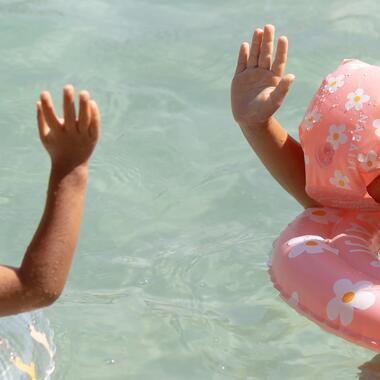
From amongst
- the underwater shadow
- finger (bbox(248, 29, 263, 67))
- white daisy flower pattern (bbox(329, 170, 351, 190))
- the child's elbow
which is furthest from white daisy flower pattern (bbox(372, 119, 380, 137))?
the child's elbow

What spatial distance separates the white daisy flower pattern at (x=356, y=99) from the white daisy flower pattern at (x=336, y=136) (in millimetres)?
69

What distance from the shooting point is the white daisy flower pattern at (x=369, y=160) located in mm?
3719

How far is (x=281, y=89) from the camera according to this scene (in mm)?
3832

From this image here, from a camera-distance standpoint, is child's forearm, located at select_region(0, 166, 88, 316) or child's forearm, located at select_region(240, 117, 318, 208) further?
child's forearm, located at select_region(240, 117, 318, 208)

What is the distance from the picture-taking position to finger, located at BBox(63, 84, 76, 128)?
2.86m

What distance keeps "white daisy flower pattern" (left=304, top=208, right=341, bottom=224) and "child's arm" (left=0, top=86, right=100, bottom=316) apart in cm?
119

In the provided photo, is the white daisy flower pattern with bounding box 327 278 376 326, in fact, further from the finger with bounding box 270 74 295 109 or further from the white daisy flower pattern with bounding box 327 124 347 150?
the finger with bounding box 270 74 295 109

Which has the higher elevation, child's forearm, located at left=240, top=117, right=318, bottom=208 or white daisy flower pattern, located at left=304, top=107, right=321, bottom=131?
white daisy flower pattern, located at left=304, top=107, right=321, bottom=131

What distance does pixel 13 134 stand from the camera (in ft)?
18.2

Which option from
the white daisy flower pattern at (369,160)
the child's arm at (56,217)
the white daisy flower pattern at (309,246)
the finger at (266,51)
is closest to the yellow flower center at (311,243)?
the white daisy flower pattern at (309,246)

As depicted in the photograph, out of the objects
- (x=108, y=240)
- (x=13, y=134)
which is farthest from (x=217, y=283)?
(x=13, y=134)

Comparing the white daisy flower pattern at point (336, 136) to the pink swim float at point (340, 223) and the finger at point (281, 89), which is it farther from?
the finger at point (281, 89)

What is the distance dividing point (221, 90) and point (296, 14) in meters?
1.06

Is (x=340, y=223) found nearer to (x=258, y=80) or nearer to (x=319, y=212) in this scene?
(x=319, y=212)
